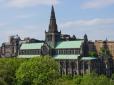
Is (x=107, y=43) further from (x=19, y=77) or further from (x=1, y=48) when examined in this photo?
(x=19, y=77)

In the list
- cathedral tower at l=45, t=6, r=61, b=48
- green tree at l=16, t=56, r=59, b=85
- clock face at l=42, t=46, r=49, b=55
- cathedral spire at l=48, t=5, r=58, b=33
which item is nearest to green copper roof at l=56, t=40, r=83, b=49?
cathedral tower at l=45, t=6, r=61, b=48

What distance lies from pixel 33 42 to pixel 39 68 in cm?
9617

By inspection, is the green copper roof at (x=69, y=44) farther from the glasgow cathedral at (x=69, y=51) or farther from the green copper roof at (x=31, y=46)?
the green copper roof at (x=31, y=46)

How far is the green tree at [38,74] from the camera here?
82.9 meters

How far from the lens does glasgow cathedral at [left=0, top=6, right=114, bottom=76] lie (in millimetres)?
154750

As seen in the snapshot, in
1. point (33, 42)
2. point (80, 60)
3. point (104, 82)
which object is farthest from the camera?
point (33, 42)

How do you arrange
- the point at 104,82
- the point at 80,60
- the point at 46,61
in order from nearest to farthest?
the point at 104,82
the point at 46,61
the point at 80,60

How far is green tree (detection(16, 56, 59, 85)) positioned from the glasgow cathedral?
64.2 metres

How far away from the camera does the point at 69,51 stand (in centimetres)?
16188

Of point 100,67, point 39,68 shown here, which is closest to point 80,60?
point 100,67

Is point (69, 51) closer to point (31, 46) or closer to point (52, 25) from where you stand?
point (52, 25)

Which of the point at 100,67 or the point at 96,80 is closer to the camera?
the point at 96,80

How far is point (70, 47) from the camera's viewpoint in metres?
162

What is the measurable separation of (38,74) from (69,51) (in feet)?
256
